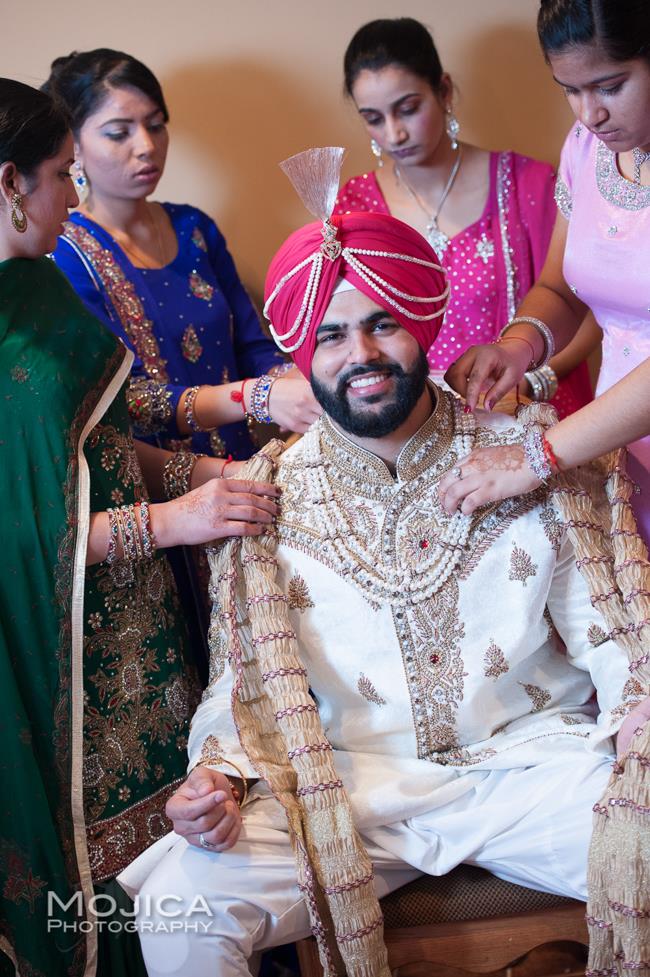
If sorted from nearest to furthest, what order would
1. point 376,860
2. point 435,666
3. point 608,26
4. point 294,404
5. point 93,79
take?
point 608,26, point 376,860, point 435,666, point 294,404, point 93,79

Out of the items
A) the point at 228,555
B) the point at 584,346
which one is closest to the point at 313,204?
the point at 228,555

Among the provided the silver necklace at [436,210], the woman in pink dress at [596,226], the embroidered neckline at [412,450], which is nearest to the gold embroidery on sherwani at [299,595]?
the embroidered neckline at [412,450]

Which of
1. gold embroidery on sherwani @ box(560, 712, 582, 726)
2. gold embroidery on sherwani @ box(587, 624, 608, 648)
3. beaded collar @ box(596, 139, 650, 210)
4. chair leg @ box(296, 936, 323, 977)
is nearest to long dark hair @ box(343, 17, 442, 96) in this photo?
beaded collar @ box(596, 139, 650, 210)

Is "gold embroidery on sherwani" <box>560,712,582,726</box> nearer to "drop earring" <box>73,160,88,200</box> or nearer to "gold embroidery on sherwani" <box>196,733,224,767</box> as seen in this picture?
"gold embroidery on sherwani" <box>196,733,224,767</box>

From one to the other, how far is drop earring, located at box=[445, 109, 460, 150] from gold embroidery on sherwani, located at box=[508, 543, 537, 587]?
1304mm

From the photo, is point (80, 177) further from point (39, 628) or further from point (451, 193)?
point (39, 628)

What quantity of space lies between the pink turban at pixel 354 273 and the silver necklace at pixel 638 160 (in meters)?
0.39

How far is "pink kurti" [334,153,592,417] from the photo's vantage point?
2799mm

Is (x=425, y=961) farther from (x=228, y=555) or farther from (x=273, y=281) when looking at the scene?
(x=273, y=281)

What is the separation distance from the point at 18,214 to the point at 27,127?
0.51ft

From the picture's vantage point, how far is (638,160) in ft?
6.42

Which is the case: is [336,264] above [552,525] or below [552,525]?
above

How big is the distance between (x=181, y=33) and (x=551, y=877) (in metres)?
2.29

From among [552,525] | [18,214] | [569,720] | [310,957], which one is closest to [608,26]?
[552,525]
